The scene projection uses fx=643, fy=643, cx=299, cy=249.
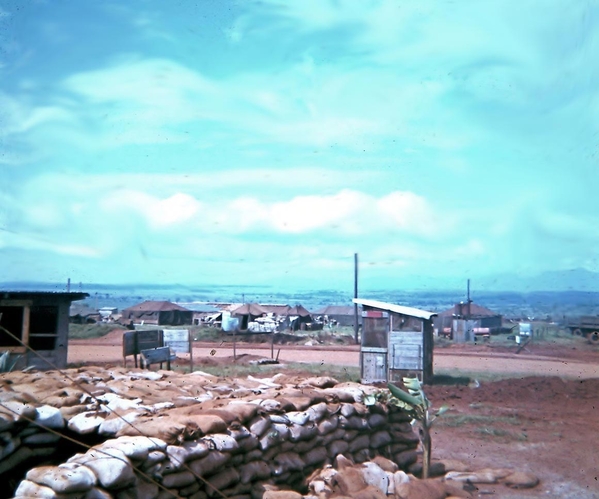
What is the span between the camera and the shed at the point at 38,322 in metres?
14.1

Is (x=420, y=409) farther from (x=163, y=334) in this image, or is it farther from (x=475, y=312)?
(x=475, y=312)

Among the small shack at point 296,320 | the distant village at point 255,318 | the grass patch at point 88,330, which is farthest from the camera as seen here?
the small shack at point 296,320

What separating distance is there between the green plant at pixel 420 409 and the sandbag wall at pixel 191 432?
0.24 meters

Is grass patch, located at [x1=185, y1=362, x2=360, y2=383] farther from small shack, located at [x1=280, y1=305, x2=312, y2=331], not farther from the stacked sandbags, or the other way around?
small shack, located at [x1=280, y1=305, x2=312, y2=331]

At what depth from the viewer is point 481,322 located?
43.1 m

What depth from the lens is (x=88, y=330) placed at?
1574 inches

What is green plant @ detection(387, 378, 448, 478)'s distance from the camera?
978 cm

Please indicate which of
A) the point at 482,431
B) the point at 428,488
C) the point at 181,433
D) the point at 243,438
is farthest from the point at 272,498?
the point at 482,431

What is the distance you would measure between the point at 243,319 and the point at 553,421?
31.7 meters

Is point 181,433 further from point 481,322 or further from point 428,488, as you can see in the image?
point 481,322

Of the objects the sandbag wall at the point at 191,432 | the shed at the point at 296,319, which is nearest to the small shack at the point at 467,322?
the shed at the point at 296,319

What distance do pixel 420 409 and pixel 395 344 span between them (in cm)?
960

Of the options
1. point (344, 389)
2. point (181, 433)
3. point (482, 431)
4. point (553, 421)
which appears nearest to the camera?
point (181, 433)

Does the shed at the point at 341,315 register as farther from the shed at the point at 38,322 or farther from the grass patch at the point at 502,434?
the grass patch at the point at 502,434
